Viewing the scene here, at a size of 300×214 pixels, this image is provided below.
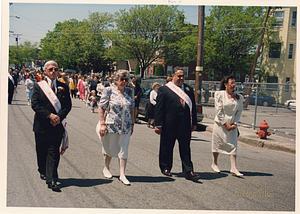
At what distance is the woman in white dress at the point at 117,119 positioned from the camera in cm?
509

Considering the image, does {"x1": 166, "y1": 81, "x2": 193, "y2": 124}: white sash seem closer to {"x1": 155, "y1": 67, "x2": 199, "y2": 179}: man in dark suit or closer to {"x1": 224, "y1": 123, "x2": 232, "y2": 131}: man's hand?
{"x1": 155, "y1": 67, "x2": 199, "y2": 179}: man in dark suit

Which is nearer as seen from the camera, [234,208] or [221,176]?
[234,208]

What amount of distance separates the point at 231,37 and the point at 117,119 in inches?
1249

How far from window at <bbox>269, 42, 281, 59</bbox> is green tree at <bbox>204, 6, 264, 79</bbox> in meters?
2.48

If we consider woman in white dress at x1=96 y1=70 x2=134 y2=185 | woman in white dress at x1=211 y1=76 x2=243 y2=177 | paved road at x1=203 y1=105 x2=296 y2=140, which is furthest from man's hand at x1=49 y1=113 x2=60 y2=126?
paved road at x1=203 y1=105 x2=296 y2=140

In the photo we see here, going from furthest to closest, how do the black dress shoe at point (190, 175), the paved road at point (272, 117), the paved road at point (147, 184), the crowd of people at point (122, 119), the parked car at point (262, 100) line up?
the parked car at point (262, 100) < the paved road at point (272, 117) < the black dress shoe at point (190, 175) < the crowd of people at point (122, 119) < the paved road at point (147, 184)

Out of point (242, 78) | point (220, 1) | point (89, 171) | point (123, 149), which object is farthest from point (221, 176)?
point (242, 78)

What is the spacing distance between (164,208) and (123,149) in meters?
1.36

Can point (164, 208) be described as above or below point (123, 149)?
below

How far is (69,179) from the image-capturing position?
201 inches

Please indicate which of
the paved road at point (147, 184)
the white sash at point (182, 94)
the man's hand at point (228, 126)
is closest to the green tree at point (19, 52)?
the paved road at point (147, 184)

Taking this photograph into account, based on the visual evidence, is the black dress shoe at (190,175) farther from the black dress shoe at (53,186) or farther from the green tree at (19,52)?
the green tree at (19,52)

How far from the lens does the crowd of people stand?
4703 millimetres

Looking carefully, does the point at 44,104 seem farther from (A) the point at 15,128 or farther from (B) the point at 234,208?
(A) the point at 15,128
